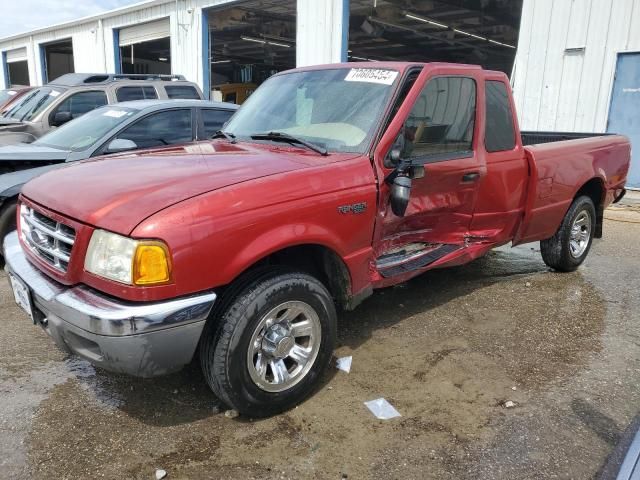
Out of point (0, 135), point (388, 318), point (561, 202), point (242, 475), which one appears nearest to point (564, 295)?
point (561, 202)

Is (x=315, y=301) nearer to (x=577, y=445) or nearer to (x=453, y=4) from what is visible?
(x=577, y=445)

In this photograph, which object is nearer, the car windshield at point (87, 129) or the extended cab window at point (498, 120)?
the extended cab window at point (498, 120)

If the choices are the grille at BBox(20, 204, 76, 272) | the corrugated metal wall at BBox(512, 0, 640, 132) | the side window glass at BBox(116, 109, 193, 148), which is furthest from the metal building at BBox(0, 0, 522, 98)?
the grille at BBox(20, 204, 76, 272)

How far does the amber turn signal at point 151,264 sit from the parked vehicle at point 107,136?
8.92 ft

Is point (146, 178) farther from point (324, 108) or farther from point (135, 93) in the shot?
point (135, 93)

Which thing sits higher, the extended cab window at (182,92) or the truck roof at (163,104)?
the extended cab window at (182,92)

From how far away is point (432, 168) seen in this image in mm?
3658

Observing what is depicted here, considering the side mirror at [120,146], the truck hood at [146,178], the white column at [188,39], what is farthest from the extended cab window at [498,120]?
the white column at [188,39]

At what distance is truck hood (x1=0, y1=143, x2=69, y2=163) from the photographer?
529cm

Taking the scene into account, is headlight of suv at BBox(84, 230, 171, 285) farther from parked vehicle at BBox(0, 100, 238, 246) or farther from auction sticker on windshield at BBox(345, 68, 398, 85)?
parked vehicle at BBox(0, 100, 238, 246)

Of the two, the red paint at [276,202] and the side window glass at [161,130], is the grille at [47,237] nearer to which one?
the red paint at [276,202]

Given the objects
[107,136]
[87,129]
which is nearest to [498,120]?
[107,136]

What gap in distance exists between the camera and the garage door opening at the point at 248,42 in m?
16.5

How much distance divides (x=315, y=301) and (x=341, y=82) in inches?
65.3
